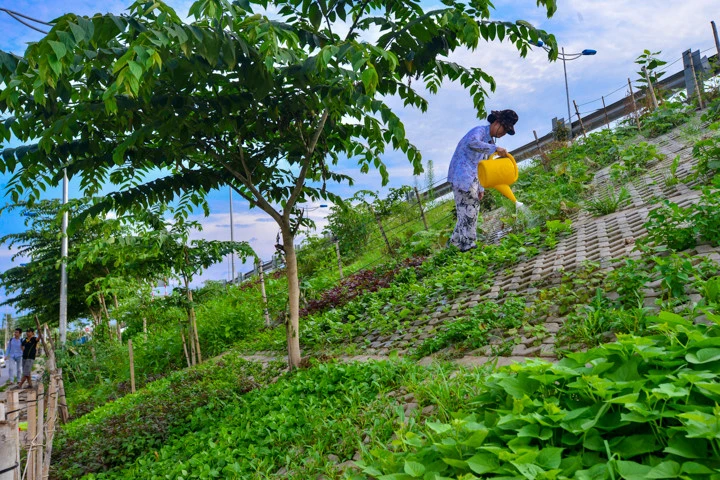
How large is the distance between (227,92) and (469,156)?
15.0 ft

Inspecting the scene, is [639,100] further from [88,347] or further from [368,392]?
[88,347]

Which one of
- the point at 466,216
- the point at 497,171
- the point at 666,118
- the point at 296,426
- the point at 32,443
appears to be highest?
the point at 666,118

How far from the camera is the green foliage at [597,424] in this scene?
1.96 metres

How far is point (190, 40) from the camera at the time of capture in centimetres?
394

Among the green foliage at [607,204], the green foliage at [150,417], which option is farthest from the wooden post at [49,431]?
the green foliage at [607,204]

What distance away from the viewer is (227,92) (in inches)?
213

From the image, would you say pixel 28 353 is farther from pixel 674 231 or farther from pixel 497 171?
pixel 674 231

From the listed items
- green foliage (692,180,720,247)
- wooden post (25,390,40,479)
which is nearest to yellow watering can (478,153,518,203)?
green foliage (692,180,720,247)

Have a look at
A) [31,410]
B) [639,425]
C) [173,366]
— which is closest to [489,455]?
[639,425]

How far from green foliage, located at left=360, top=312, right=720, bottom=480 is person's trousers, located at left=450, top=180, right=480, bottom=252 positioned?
6.14 m

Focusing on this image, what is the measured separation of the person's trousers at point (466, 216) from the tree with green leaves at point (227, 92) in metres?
2.47

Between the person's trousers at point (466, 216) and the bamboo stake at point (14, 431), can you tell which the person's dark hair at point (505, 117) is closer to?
the person's trousers at point (466, 216)

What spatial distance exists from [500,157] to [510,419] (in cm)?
664

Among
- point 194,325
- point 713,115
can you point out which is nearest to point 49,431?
point 194,325
